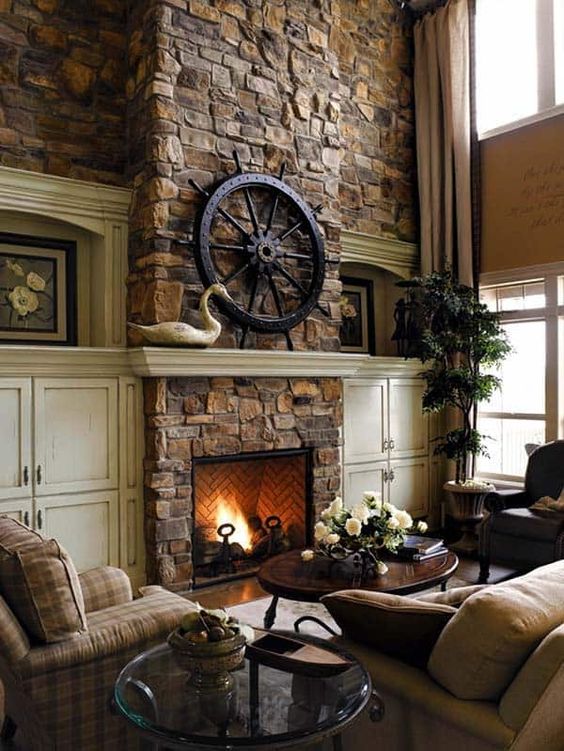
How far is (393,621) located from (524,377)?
4.58 metres

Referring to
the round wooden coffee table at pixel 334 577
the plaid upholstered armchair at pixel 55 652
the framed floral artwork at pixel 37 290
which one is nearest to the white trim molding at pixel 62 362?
the framed floral artwork at pixel 37 290

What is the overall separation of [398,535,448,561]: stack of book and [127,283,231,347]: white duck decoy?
1.88 metres

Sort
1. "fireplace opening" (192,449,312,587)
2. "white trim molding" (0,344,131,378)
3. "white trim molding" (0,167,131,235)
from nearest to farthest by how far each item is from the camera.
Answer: "white trim molding" (0,344,131,378), "white trim molding" (0,167,131,235), "fireplace opening" (192,449,312,587)

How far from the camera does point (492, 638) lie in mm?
1686

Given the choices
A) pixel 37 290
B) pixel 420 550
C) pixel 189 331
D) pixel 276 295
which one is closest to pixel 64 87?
pixel 37 290

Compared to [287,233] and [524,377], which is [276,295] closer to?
[287,233]

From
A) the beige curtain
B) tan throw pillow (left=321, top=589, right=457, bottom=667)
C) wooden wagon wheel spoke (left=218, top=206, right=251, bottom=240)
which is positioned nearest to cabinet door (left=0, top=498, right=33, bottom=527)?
wooden wagon wheel spoke (left=218, top=206, right=251, bottom=240)

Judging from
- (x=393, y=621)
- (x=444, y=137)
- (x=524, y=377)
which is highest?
(x=444, y=137)

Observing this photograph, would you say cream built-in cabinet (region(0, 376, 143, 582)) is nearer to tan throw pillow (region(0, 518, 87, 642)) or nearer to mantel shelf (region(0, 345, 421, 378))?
mantel shelf (region(0, 345, 421, 378))

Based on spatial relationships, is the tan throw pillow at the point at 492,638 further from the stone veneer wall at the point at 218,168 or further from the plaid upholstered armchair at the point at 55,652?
the stone veneer wall at the point at 218,168

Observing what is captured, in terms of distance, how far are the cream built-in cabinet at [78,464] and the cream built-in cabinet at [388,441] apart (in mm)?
1910

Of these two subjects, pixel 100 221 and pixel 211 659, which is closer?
pixel 211 659

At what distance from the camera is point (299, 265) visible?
5332 mm

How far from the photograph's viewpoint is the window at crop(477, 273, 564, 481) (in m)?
5.73
